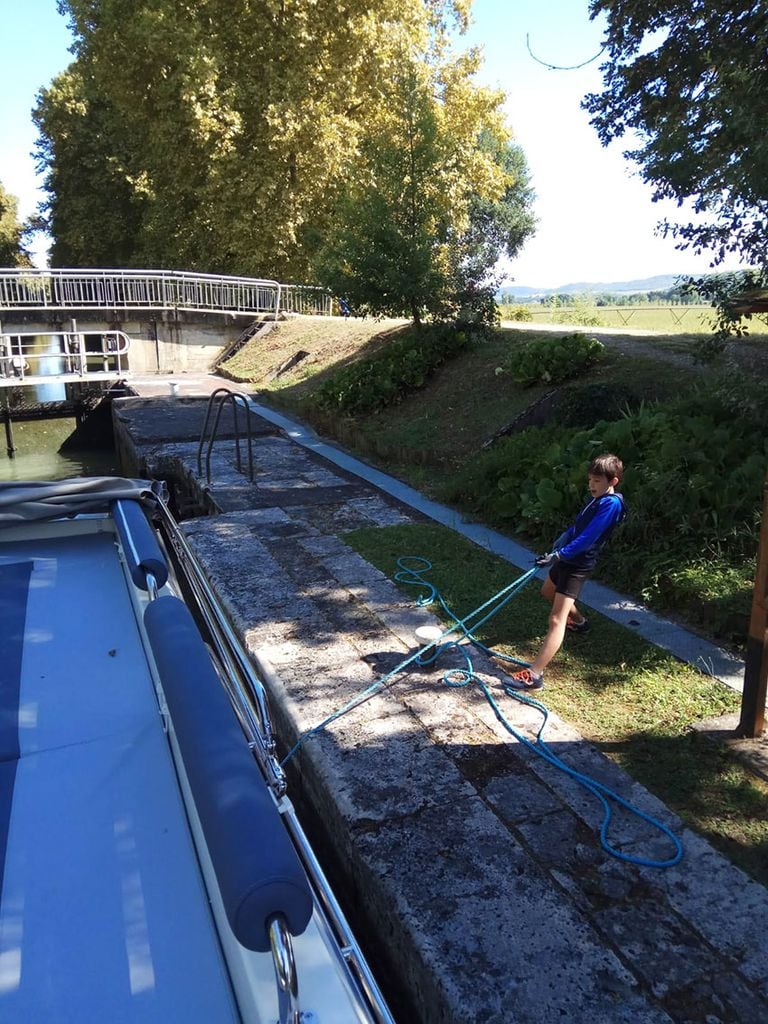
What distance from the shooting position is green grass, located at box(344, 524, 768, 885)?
3.13 m

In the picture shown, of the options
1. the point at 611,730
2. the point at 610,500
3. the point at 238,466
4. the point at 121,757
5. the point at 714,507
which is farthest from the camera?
the point at 238,466

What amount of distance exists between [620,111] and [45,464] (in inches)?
576

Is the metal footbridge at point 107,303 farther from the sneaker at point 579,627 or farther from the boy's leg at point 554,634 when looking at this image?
the boy's leg at point 554,634

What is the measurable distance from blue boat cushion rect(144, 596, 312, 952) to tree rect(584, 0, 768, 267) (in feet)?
17.9

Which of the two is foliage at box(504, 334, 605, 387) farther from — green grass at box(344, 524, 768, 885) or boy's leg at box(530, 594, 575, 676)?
boy's leg at box(530, 594, 575, 676)

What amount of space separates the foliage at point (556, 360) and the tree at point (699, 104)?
7.03 feet

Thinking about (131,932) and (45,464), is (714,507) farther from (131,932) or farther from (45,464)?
(45,464)

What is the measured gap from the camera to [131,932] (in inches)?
81.5

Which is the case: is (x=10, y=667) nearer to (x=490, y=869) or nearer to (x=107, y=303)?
(x=490, y=869)

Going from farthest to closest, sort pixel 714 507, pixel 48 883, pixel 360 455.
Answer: pixel 360 455 → pixel 714 507 → pixel 48 883

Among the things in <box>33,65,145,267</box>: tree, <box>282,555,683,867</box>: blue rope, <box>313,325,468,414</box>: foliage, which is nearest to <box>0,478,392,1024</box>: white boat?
→ <box>282,555,683,867</box>: blue rope

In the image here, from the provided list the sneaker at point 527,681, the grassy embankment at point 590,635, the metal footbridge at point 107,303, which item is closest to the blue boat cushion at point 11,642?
the sneaker at point 527,681

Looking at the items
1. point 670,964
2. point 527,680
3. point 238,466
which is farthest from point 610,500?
point 238,466

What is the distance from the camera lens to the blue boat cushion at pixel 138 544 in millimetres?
3654
